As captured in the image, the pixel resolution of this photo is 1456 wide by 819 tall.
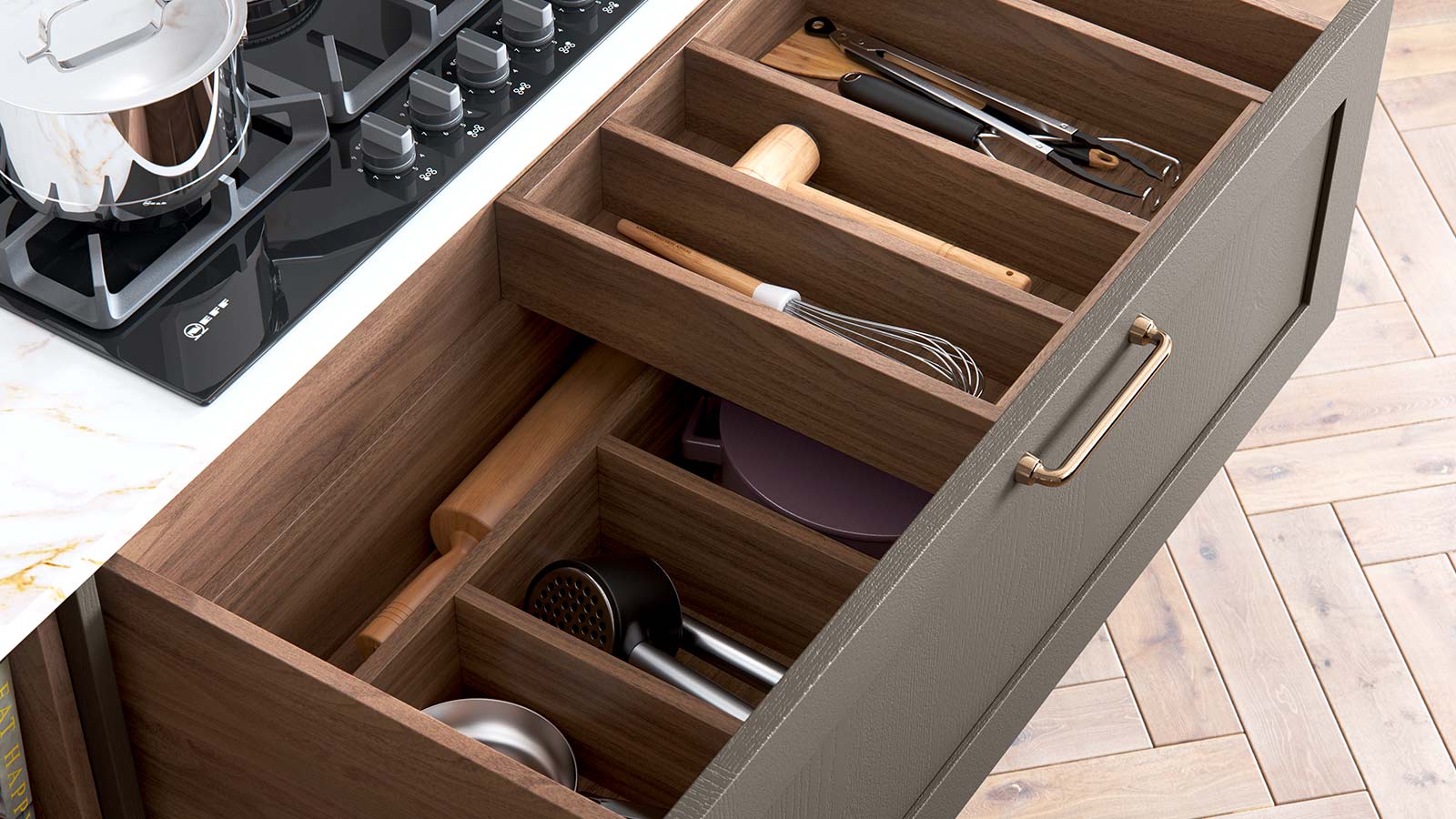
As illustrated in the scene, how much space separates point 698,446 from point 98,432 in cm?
59

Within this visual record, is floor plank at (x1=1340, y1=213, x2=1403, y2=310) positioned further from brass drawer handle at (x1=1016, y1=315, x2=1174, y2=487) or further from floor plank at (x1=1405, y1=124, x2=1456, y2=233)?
brass drawer handle at (x1=1016, y1=315, x2=1174, y2=487)

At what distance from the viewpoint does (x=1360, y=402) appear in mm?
2375

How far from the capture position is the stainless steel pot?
118cm

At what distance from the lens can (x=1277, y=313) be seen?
175 centimetres

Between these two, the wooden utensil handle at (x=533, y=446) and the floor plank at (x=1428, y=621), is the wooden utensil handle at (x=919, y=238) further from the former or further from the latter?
the floor plank at (x=1428, y=621)

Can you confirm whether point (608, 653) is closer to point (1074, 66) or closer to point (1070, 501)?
point (1070, 501)

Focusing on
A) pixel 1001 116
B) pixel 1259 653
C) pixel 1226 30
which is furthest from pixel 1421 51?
pixel 1001 116

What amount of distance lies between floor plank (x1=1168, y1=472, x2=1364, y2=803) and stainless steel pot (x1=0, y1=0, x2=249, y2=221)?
1.41m

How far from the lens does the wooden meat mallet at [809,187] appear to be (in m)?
1.48

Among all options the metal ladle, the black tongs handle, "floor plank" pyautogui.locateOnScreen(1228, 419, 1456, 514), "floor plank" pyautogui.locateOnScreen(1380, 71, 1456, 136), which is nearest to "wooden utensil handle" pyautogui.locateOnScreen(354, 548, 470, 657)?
the metal ladle

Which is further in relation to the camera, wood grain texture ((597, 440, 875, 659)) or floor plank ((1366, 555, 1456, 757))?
floor plank ((1366, 555, 1456, 757))

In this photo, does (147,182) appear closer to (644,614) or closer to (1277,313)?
(644,614)

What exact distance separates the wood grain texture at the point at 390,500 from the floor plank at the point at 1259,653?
3.26ft

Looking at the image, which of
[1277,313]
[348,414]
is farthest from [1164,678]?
[348,414]
